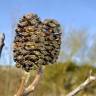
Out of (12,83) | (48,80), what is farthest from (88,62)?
(12,83)

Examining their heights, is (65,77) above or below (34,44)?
below

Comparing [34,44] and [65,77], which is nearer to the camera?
[34,44]

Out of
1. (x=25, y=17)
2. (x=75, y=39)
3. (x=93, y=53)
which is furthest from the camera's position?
(x=93, y=53)

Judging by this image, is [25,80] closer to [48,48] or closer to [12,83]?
[48,48]

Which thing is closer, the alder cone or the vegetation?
the alder cone

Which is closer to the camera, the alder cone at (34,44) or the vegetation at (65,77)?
the alder cone at (34,44)

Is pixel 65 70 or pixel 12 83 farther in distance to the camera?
pixel 65 70

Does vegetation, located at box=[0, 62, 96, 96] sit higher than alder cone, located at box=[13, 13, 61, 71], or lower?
lower

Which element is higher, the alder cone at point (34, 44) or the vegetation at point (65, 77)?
the alder cone at point (34, 44)
